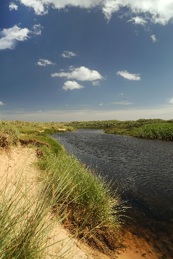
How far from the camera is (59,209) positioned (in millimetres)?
3900

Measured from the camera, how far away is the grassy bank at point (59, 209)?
3914 millimetres

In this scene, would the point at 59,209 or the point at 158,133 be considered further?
the point at 158,133

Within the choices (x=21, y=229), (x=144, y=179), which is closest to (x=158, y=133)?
(x=144, y=179)

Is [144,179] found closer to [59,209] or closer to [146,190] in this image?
[146,190]

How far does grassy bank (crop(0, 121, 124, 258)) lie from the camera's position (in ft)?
12.8

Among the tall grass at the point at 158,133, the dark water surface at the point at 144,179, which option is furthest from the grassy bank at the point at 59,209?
the tall grass at the point at 158,133

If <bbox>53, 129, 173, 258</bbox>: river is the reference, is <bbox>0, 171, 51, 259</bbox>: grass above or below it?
above

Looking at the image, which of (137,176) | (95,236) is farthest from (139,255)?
(137,176)

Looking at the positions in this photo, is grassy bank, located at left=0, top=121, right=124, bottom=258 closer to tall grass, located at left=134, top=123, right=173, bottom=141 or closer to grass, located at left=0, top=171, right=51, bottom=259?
grass, located at left=0, top=171, right=51, bottom=259

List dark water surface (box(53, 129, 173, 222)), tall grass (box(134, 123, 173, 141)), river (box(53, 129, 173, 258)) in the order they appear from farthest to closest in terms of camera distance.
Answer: tall grass (box(134, 123, 173, 141)) → dark water surface (box(53, 129, 173, 222)) → river (box(53, 129, 173, 258))

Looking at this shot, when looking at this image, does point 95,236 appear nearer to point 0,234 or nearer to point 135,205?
point 135,205

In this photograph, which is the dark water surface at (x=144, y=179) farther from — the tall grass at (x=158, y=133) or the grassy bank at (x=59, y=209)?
the tall grass at (x=158, y=133)

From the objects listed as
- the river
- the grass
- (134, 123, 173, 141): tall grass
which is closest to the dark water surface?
the river

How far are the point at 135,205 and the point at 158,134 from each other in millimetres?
38247
